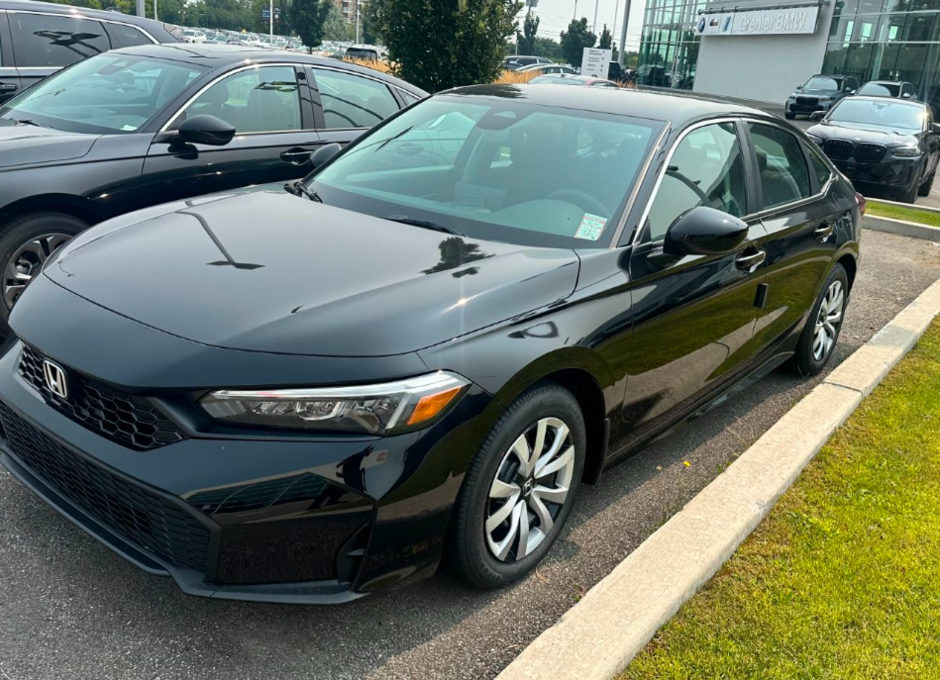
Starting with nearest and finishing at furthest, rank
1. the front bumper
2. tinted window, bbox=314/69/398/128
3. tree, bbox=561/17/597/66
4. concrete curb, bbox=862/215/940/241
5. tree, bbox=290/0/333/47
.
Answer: the front bumper, tinted window, bbox=314/69/398/128, concrete curb, bbox=862/215/940/241, tree, bbox=290/0/333/47, tree, bbox=561/17/597/66

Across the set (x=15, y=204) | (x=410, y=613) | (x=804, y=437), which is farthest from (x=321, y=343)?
(x=15, y=204)

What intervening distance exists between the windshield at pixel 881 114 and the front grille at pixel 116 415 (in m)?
13.6

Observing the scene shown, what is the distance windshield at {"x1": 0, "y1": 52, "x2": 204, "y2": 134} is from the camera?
16.7ft

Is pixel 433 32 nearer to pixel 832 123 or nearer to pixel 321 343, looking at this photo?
pixel 832 123

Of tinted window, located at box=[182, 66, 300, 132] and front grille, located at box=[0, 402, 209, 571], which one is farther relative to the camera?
tinted window, located at box=[182, 66, 300, 132]

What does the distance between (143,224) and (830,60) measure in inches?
1534

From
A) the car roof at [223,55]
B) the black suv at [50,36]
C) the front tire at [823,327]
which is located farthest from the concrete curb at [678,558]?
the black suv at [50,36]

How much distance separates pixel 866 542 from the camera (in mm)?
3225

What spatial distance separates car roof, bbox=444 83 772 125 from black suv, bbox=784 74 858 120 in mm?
23147

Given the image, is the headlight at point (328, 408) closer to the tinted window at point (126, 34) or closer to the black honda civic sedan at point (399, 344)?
the black honda civic sedan at point (399, 344)

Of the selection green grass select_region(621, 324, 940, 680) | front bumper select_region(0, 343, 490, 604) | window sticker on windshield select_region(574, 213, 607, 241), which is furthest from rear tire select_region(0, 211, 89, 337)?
green grass select_region(621, 324, 940, 680)

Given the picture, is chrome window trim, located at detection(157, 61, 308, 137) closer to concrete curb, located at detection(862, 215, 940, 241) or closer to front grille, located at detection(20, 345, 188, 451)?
front grille, located at detection(20, 345, 188, 451)

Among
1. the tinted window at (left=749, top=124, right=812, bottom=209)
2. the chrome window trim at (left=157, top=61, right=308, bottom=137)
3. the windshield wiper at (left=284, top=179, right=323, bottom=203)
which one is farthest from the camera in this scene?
the chrome window trim at (left=157, top=61, right=308, bottom=137)

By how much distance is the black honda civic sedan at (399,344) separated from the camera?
2.26 metres
